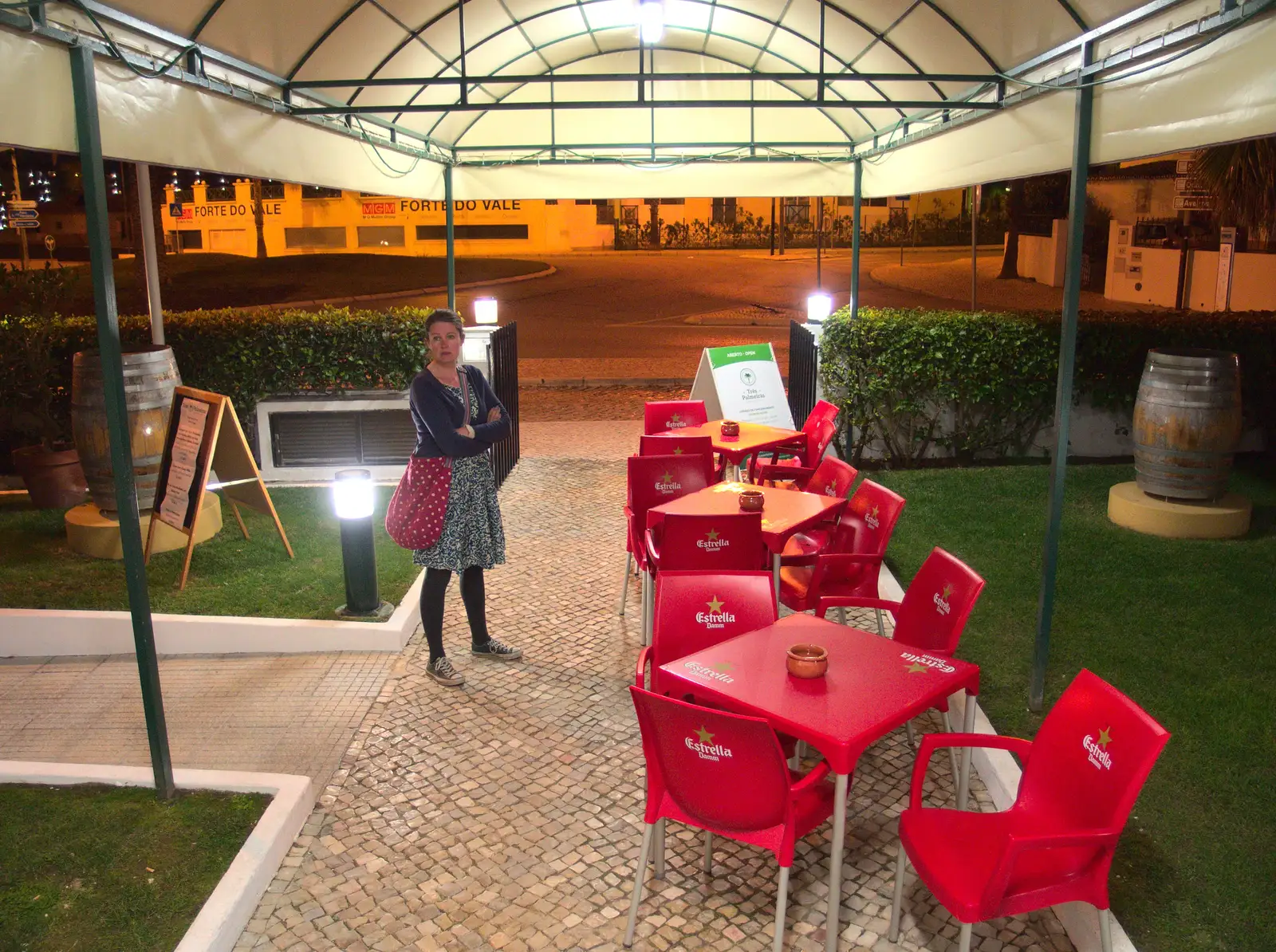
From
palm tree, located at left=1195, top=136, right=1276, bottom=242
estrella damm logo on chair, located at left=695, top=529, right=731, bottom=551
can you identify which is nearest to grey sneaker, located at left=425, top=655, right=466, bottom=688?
estrella damm logo on chair, located at left=695, top=529, right=731, bottom=551

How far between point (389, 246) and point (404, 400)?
37.8 meters

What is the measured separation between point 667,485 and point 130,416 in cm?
372

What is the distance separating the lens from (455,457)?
16.6 ft

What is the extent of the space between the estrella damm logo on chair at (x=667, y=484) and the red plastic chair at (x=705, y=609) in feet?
6.78

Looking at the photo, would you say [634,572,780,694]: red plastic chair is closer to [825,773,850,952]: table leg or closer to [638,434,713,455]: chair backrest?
[825,773,850,952]: table leg

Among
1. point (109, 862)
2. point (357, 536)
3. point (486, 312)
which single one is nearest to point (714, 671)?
point (109, 862)

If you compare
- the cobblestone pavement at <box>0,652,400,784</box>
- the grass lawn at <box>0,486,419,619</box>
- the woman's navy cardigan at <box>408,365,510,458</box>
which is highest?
the woman's navy cardigan at <box>408,365,510,458</box>

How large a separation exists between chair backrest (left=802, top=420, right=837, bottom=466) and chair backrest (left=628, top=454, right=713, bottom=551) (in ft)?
5.46

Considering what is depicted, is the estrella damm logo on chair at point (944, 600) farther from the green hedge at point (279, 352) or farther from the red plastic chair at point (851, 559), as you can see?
the green hedge at point (279, 352)

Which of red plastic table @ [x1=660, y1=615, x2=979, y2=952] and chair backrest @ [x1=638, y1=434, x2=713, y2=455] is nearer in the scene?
red plastic table @ [x1=660, y1=615, x2=979, y2=952]

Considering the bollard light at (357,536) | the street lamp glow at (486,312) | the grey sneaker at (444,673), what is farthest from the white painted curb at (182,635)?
the street lamp glow at (486,312)

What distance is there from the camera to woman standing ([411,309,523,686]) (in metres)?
5.01

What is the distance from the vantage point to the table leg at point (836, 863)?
3.11m

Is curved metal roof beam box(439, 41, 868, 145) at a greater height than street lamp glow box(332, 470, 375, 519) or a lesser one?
greater
